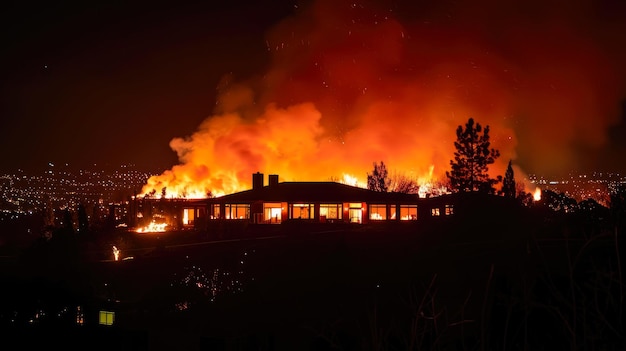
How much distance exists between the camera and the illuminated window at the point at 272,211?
133 ft

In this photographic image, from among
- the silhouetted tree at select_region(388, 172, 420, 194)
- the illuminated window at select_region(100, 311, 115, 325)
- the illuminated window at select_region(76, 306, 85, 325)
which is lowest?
the illuminated window at select_region(100, 311, 115, 325)

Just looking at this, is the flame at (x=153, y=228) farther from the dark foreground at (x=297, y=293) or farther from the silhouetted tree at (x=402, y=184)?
the silhouetted tree at (x=402, y=184)

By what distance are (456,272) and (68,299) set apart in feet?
28.1

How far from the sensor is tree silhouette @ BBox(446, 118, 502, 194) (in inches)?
1678

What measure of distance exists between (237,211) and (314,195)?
4449 mm

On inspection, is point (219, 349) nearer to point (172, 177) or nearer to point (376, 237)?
point (376, 237)

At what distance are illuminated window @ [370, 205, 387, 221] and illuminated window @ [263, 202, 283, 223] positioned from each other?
5.08 meters

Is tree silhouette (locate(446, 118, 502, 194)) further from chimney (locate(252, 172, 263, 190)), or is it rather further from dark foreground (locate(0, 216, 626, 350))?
dark foreground (locate(0, 216, 626, 350))

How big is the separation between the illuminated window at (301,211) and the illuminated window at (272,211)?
2.21 ft

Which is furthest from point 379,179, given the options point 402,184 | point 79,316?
point 79,316

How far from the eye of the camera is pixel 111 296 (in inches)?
653

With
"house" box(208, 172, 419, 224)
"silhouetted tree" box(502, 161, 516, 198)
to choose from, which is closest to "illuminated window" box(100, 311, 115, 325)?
"house" box(208, 172, 419, 224)

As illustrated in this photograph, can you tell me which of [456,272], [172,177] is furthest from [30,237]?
[456,272]

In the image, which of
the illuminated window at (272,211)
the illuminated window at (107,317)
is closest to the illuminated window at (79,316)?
the illuminated window at (107,317)
